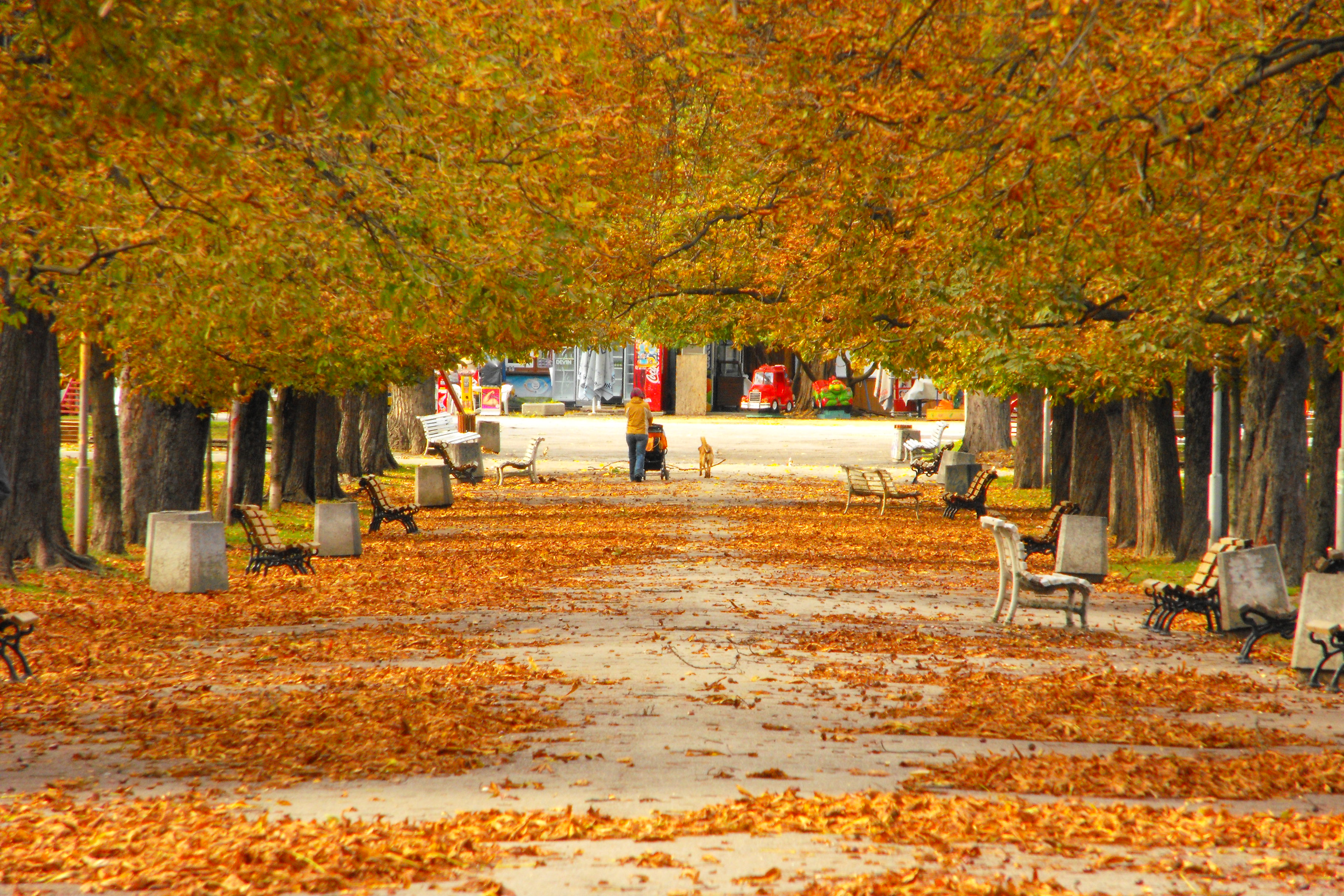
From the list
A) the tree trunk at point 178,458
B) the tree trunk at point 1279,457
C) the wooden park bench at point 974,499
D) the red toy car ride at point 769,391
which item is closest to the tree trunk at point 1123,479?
the wooden park bench at point 974,499

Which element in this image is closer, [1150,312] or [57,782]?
[57,782]

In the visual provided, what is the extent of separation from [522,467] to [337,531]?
14.7m

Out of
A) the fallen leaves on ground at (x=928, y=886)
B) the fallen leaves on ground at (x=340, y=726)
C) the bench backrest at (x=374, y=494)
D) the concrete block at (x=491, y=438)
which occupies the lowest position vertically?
the fallen leaves on ground at (x=340, y=726)

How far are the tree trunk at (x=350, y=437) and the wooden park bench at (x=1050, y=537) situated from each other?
1607 centimetres

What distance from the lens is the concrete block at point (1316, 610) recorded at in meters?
9.58

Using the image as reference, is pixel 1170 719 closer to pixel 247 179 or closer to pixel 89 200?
pixel 247 179

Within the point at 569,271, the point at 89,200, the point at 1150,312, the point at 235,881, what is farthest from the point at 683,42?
the point at 235,881

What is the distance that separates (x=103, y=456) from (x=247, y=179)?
7.81 meters

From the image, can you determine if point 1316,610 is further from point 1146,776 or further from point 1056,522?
point 1056,522

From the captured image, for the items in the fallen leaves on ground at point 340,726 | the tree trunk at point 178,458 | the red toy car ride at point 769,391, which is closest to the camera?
the fallen leaves on ground at point 340,726

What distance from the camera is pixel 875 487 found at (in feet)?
82.3

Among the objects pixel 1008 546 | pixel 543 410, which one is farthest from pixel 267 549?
pixel 543 410

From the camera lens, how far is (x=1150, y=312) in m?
14.3

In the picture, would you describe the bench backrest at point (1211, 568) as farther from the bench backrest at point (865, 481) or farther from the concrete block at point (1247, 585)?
the bench backrest at point (865, 481)
